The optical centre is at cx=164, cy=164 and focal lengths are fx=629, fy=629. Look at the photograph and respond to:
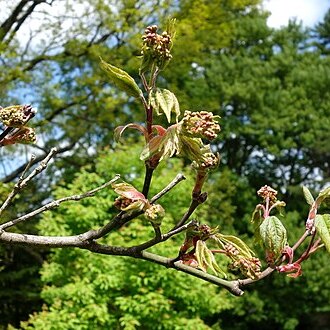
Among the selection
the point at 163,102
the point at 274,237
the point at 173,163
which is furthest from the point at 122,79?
the point at 173,163

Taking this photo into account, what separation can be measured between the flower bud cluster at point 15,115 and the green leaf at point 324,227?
364 mm

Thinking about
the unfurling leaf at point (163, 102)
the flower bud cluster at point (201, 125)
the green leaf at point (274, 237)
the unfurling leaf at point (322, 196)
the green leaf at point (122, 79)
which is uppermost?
the green leaf at point (122, 79)

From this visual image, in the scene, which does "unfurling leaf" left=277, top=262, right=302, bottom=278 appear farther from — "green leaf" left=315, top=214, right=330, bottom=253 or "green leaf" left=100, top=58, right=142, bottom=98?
"green leaf" left=100, top=58, right=142, bottom=98

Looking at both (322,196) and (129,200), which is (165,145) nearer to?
(129,200)

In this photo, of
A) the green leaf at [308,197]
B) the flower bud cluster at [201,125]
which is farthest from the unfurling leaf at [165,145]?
the green leaf at [308,197]

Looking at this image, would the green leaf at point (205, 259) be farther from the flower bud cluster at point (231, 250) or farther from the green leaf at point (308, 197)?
the green leaf at point (308, 197)

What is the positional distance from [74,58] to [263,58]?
6.37m

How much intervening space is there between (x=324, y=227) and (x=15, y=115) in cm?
39

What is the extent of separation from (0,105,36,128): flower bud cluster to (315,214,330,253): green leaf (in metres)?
0.36

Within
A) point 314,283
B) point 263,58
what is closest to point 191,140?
point 314,283

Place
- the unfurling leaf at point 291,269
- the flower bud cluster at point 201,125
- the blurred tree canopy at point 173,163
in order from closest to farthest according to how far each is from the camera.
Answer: the flower bud cluster at point 201,125
the unfurling leaf at point 291,269
the blurred tree canopy at point 173,163

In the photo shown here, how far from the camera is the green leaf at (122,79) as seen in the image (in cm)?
70

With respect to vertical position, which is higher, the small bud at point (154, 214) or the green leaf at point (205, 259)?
the small bud at point (154, 214)

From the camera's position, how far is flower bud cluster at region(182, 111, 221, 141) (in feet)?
2.14
